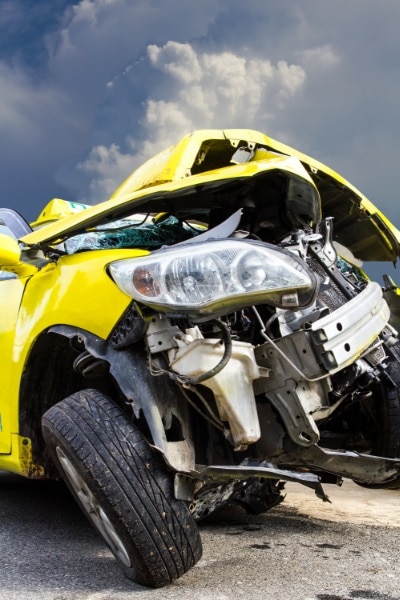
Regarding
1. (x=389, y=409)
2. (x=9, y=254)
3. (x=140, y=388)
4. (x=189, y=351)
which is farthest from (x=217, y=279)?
(x=389, y=409)

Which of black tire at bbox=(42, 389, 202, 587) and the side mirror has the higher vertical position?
the side mirror

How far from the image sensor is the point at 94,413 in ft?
8.98

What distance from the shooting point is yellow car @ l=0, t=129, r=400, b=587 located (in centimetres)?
258

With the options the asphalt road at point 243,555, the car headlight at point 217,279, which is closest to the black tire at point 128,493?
the asphalt road at point 243,555

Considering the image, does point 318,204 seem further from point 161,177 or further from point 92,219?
point 92,219

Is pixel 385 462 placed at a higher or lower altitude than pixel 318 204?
lower

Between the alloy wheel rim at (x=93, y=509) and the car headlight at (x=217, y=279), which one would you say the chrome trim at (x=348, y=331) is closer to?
the car headlight at (x=217, y=279)

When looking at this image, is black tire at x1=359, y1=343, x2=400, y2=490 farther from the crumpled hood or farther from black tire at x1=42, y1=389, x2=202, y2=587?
black tire at x1=42, y1=389, x2=202, y2=587

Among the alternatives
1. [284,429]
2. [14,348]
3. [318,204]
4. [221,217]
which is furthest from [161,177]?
[284,429]

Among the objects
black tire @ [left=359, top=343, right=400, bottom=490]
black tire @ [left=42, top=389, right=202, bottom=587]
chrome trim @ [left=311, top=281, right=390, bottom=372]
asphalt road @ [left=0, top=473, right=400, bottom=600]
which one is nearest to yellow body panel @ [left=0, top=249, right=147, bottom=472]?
black tire @ [left=42, top=389, right=202, bottom=587]

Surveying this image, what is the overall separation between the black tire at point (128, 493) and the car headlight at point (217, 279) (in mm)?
511

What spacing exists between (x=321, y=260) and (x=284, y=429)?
97cm

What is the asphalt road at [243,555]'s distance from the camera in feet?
8.80

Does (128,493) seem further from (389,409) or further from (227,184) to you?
(389,409)
